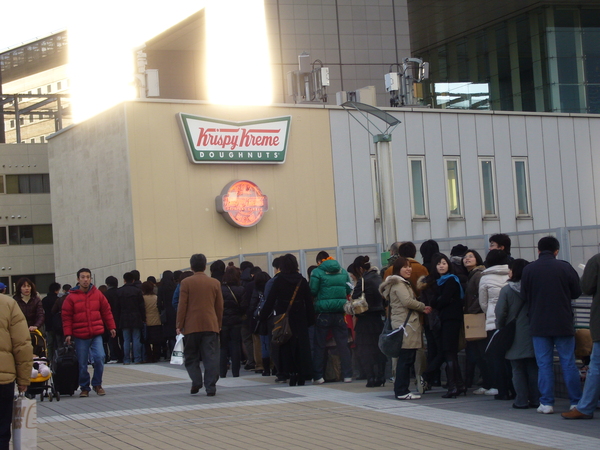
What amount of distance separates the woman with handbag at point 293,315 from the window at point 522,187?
17724 mm

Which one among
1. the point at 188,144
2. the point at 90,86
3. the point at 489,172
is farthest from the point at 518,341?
the point at 90,86

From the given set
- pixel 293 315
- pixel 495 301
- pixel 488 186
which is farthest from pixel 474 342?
pixel 488 186

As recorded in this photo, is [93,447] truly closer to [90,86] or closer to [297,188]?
[297,188]

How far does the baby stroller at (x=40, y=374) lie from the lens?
39.8 feet

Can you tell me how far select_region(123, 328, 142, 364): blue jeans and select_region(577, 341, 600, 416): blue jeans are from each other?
41.2 feet

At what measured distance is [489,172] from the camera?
2964 centimetres

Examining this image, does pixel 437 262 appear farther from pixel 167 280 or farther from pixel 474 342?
pixel 167 280

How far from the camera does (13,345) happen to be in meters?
7.52

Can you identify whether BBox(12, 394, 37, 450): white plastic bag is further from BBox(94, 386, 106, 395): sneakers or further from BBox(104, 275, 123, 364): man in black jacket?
BBox(104, 275, 123, 364): man in black jacket

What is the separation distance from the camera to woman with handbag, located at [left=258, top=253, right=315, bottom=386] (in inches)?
537

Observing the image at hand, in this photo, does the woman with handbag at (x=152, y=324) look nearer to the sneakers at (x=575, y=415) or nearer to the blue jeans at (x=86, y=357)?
the blue jeans at (x=86, y=357)

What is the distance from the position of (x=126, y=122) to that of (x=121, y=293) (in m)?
6.13

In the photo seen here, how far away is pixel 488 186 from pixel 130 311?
13.9 m

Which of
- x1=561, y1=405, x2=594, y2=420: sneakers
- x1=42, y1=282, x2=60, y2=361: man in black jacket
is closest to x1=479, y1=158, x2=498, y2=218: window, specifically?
x1=42, y1=282, x2=60, y2=361: man in black jacket
